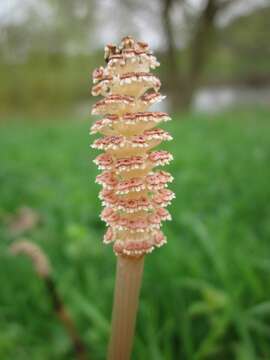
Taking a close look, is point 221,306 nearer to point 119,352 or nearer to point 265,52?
point 119,352

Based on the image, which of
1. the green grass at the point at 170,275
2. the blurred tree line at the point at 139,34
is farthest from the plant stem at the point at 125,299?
the blurred tree line at the point at 139,34

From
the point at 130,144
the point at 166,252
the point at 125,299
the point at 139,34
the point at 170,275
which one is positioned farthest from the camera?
the point at 139,34

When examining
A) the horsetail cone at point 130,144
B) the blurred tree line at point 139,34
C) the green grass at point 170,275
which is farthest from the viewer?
the blurred tree line at point 139,34

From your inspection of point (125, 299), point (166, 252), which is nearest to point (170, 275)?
point (166, 252)

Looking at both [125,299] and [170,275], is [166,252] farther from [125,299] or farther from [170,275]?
[125,299]

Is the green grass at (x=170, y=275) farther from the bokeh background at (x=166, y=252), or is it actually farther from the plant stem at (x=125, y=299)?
the plant stem at (x=125, y=299)

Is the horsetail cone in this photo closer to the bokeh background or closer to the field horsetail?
the field horsetail
